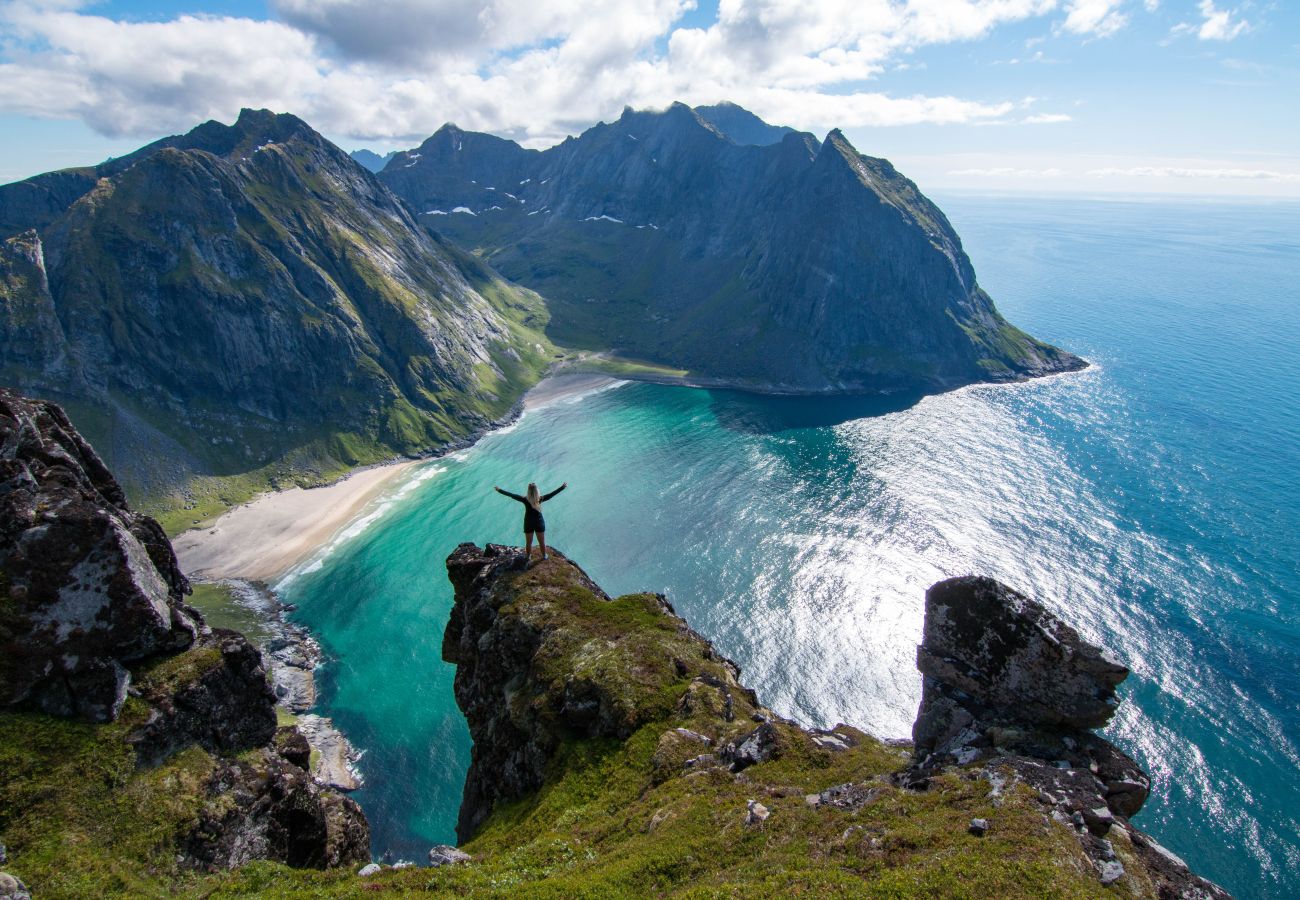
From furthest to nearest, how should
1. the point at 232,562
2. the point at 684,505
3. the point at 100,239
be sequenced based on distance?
the point at 100,239 → the point at 684,505 → the point at 232,562

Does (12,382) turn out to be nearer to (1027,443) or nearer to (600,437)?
(600,437)

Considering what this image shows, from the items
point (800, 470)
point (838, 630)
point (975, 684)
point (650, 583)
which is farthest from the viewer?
point (800, 470)

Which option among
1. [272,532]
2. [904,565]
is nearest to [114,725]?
[904,565]

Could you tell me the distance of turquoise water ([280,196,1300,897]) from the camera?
240 ft

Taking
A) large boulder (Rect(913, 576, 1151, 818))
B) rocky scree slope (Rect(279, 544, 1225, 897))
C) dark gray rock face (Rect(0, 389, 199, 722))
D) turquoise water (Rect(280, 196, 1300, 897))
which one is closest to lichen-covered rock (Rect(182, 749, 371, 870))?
rocky scree slope (Rect(279, 544, 1225, 897))

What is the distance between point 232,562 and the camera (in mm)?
130125

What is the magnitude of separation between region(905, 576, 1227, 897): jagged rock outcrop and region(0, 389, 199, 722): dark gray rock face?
29609 mm

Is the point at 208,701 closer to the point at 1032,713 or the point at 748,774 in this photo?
the point at 748,774

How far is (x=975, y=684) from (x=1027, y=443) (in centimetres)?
16638

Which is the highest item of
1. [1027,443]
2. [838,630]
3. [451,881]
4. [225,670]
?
[225,670]

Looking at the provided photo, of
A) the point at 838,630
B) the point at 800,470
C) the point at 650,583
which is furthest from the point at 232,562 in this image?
the point at 800,470

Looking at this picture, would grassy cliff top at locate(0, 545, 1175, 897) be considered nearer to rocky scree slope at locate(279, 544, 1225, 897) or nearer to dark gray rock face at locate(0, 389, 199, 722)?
rocky scree slope at locate(279, 544, 1225, 897)

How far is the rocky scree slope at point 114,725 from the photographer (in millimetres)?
18641

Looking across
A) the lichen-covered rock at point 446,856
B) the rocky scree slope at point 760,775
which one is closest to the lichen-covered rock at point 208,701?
the rocky scree slope at point 760,775
